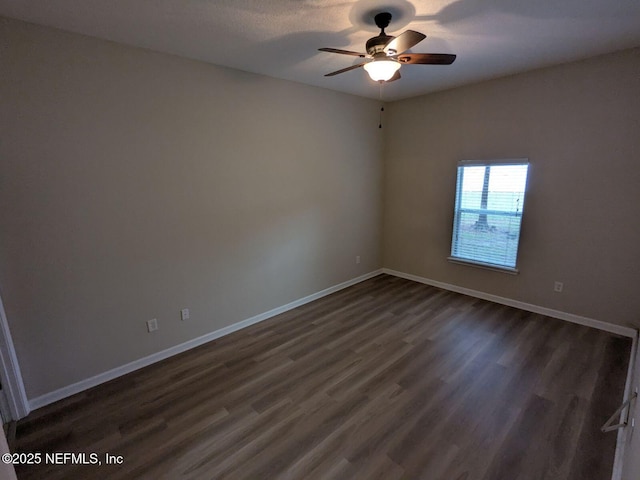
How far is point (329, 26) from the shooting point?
2.17 meters

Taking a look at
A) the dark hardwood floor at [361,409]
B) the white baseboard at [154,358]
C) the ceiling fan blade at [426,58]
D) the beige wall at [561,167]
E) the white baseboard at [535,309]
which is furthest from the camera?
the white baseboard at [535,309]

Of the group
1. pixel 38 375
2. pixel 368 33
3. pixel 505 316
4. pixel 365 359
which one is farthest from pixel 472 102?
pixel 38 375

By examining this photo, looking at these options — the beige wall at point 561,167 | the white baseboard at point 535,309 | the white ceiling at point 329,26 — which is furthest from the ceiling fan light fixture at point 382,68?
the white baseboard at point 535,309

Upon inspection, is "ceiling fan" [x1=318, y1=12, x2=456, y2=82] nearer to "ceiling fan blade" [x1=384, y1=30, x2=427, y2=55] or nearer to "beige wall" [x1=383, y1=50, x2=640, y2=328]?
"ceiling fan blade" [x1=384, y1=30, x2=427, y2=55]

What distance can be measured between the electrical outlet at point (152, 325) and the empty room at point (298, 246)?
0.11ft

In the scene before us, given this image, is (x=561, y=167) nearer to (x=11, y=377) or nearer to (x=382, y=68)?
(x=382, y=68)

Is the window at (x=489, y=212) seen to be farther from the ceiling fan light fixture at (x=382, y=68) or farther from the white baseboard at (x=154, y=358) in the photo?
the ceiling fan light fixture at (x=382, y=68)

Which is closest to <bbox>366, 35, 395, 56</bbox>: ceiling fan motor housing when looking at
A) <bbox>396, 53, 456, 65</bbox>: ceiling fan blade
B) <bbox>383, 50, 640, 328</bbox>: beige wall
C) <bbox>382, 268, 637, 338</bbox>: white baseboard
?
<bbox>396, 53, 456, 65</bbox>: ceiling fan blade

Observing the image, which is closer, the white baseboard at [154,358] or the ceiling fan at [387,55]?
the ceiling fan at [387,55]

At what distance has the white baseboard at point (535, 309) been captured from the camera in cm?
304

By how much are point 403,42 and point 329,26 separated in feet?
2.10

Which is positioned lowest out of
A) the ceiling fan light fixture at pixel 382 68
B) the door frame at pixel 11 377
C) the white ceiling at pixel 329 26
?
the door frame at pixel 11 377

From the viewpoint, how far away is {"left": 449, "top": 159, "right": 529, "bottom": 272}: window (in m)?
3.56

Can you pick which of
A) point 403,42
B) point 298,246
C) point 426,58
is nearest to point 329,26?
point 403,42
